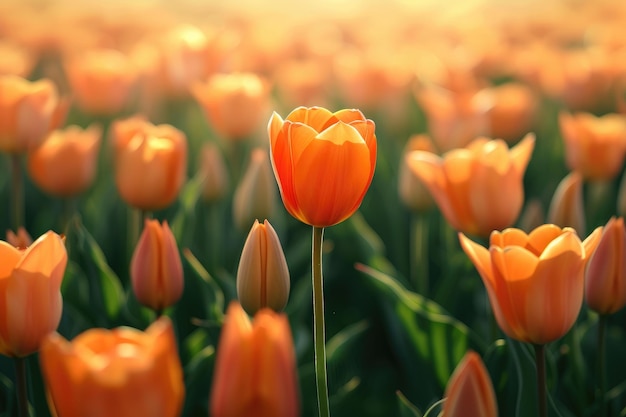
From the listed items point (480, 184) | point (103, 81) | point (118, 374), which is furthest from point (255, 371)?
point (103, 81)

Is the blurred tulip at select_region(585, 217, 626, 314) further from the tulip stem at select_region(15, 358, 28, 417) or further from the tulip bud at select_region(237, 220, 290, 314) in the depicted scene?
the tulip stem at select_region(15, 358, 28, 417)

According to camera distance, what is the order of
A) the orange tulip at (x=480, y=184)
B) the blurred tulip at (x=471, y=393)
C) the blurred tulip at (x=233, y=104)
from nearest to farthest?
the blurred tulip at (x=471, y=393) < the orange tulip at (x=480, y=184) < the blurred tulip at (x=233, y=104)

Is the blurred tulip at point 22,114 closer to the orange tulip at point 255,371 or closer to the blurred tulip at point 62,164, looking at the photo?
the blurred tulip at point 62,164

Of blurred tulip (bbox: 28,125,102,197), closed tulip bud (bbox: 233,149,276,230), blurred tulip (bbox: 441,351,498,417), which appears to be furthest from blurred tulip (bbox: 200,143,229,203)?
A: blurred tulip (bbox: 441,351,498,417)

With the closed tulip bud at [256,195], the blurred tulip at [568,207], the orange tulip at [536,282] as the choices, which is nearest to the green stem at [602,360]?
the orange tulip at [536,282]

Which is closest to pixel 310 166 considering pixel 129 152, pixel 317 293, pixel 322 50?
pixel 317 293

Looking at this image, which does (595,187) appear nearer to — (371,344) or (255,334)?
(371,344)
